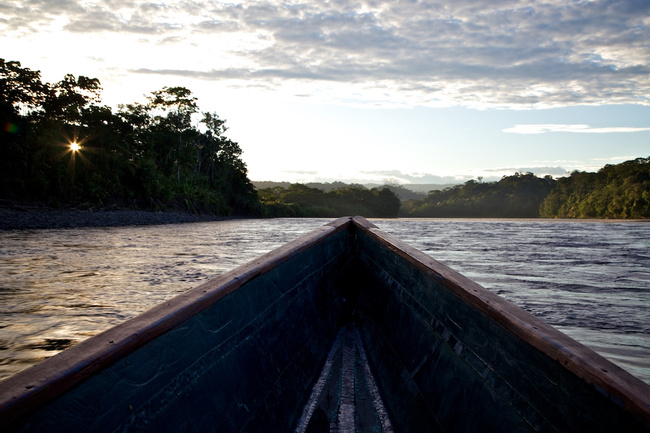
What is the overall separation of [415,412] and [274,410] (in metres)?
0.71

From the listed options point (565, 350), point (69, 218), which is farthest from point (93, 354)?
point (69, 218)

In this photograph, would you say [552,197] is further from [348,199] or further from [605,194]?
[348,199]

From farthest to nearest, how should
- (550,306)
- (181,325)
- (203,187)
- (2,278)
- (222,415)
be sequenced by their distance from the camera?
(203,187)
(2,278)
(550,306)
(222,415)
(181,325)

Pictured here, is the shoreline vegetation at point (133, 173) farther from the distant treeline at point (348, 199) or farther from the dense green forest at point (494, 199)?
the distant treeline at point (348, 199)

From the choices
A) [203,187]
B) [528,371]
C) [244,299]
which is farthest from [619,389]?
[203,187]

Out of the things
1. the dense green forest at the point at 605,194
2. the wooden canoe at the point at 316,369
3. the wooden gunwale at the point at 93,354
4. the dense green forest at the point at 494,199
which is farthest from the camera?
the dense green forest at the point at 494,199

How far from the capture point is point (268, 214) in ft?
149

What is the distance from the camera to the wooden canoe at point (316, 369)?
94 cm

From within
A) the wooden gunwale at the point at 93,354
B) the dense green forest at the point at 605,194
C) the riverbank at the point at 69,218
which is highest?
the dense green forest at the point at 605,194

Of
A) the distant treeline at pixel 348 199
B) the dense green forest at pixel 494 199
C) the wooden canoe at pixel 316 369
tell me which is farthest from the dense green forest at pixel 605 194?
the wooden canoe at pixel 316 369

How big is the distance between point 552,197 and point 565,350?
57.9 meters

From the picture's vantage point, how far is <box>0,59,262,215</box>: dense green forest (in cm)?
1647

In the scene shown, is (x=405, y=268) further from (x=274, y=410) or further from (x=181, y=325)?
(x=181, y=325)

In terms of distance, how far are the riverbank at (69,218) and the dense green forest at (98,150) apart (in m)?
0.90
